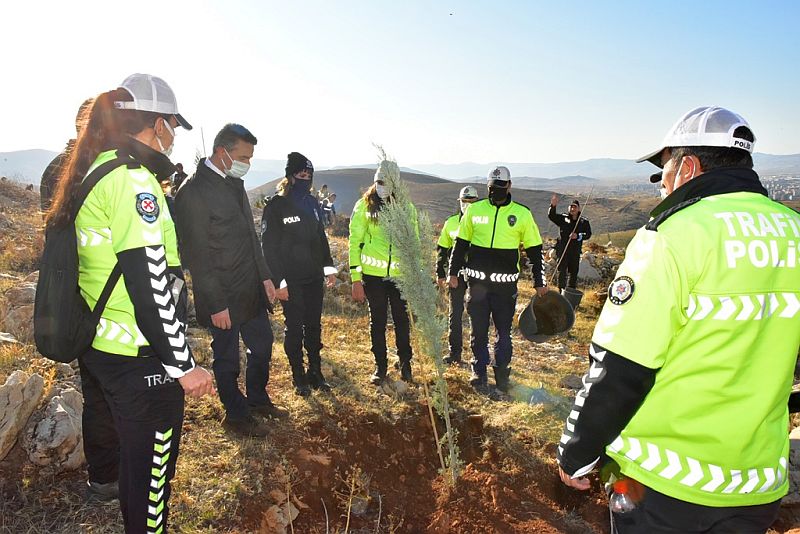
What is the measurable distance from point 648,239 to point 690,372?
0.43m

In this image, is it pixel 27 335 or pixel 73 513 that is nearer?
pixel 73 513

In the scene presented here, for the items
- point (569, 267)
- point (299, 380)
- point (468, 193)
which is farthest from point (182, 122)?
point (569, 267)

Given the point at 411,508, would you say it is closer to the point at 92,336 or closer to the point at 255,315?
the point at 255,315

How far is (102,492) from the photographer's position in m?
2.83

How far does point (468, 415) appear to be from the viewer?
14.7 feet

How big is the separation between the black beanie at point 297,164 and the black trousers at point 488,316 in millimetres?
2077

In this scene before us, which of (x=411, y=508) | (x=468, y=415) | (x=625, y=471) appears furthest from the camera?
(x=468, y=415)

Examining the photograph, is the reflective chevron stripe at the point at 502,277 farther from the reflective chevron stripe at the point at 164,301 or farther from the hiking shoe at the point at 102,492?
the hiking shoe at the point at 102,492

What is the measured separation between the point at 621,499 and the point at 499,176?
377 cm

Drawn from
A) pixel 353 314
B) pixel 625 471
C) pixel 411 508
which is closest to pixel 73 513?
pixel 411 508

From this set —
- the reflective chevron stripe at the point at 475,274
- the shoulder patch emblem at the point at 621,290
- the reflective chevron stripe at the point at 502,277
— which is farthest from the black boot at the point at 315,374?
the shoulder patch emblem at the point at 621,290

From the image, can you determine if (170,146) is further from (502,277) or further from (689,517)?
(502,277)

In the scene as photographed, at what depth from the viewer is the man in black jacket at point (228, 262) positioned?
3.36 metres

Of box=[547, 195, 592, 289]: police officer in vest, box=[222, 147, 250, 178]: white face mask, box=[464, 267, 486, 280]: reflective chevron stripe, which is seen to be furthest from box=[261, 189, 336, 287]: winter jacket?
box=[547, 195, 592, 289]: police officer in vest
